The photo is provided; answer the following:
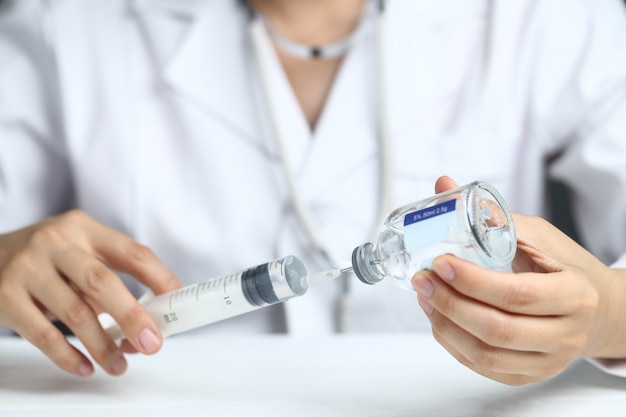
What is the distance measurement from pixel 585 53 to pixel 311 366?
0.52m

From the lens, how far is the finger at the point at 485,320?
49cm

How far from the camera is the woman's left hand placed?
0.48 meters

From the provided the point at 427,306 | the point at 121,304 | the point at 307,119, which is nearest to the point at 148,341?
the point at 121,304

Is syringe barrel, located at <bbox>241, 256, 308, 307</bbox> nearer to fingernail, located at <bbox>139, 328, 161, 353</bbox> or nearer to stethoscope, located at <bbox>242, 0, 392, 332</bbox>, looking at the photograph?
fingernail, located at <bbox>139, 328, 161, 353</bbox>

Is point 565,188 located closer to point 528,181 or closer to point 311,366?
point 528,181

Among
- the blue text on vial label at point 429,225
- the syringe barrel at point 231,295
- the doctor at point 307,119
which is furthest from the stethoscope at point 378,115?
the blue text on vial label at point 429,225

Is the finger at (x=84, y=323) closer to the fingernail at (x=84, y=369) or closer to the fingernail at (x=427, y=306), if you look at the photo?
the fingernail at (x=84, y=369)

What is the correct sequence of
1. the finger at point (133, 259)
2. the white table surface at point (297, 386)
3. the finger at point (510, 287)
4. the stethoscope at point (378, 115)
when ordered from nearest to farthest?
the finger at point (510, 287) < the white table surface at point (297, 386) < the finger at point (133, 259) < the stethoscope at point (378, 115)

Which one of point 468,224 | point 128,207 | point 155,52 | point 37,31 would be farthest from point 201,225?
point 468,224

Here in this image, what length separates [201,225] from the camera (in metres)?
0.95

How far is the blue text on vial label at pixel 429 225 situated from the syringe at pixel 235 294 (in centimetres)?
10

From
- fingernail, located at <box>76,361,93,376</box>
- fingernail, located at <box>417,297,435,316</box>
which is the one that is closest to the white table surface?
fingernail, located at <box>76,361,93,376</box>

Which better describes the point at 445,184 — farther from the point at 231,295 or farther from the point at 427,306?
the point at 231,295

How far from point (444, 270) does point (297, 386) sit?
257 millimetres
